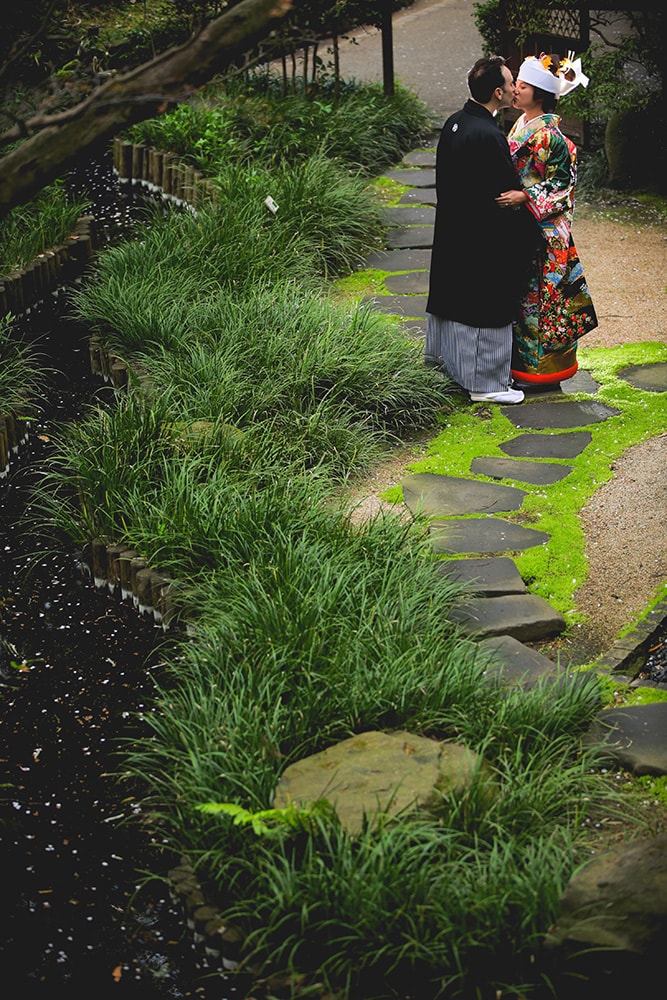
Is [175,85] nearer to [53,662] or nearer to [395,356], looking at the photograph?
[53,662]

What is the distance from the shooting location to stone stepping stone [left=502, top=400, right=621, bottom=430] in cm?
612

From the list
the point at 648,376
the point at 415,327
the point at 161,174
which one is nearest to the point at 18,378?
the point at 415,327

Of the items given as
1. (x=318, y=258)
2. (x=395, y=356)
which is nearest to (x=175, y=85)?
(x=395, y=356)

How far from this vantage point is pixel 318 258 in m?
7.89

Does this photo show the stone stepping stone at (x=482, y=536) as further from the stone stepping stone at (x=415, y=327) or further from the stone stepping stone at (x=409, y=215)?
the stone stepping stone at (x=409, y=215)

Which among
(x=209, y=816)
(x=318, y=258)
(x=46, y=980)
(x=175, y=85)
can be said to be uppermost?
(x=175, y=85)

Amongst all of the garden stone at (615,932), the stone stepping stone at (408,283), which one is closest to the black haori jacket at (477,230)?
the stone stepping stone at (408,283)

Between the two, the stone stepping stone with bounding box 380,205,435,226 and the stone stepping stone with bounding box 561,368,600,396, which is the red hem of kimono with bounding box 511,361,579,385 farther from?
the stone stepping stone with bounding box 380,205,435,226

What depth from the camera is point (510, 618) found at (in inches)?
177

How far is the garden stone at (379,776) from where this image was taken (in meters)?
3.39

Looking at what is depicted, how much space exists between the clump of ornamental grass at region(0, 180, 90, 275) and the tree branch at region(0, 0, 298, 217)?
5.33 m

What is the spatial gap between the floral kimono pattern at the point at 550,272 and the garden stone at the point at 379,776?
325cm

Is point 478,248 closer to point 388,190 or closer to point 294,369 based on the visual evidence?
point 294,369

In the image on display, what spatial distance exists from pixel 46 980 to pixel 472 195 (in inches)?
167
